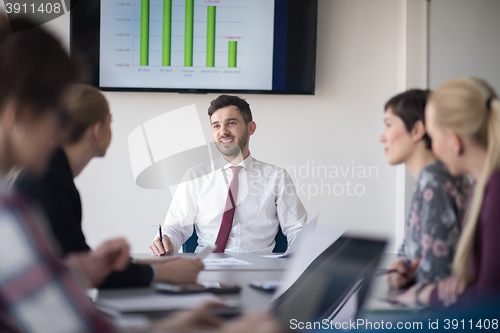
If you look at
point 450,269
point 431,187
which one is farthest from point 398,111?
point 450,269

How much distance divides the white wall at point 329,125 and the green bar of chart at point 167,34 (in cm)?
24

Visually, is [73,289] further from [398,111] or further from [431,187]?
[398,111]

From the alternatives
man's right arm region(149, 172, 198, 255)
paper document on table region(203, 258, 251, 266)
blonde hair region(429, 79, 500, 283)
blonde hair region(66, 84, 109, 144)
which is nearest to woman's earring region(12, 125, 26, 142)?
blonde hair region(66, 84, 109, 144)

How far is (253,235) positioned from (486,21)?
225cm

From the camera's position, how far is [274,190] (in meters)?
2.45

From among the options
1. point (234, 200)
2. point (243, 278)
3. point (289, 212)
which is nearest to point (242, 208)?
point (234, 200)

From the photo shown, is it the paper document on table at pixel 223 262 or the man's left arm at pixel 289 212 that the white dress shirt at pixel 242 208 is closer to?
the man's left arm at pixel 289 212

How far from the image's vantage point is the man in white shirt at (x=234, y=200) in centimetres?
228

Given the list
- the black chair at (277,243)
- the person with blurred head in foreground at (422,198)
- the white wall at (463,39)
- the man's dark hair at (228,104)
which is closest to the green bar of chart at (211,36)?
the man's dark hair at (228,104)

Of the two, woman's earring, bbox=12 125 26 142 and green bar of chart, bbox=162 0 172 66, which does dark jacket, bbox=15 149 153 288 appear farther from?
green bar of chart, bbox=162 0 172 66

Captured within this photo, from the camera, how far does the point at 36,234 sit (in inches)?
24.4

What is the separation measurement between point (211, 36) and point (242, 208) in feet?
4.28

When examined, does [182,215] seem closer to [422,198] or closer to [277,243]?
[277,243]

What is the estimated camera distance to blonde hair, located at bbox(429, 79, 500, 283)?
0.91 m
